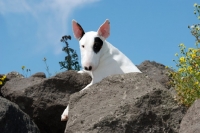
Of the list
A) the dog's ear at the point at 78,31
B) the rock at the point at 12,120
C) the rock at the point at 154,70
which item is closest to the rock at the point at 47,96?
the dog's ear at the point at 78,31

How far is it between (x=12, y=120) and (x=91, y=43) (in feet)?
7.56

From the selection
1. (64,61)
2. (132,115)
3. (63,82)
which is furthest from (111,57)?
(64,61)

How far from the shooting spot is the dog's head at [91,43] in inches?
329

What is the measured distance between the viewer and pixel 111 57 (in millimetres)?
8898

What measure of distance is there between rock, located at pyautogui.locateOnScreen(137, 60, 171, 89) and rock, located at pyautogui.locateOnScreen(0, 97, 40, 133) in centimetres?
388

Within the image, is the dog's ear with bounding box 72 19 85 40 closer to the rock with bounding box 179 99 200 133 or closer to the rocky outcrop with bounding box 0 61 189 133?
the rocky outcrop with bounding box 0 61 189 133

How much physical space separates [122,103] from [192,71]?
1291 mm

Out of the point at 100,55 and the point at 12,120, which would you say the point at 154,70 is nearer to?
the point at 100,55

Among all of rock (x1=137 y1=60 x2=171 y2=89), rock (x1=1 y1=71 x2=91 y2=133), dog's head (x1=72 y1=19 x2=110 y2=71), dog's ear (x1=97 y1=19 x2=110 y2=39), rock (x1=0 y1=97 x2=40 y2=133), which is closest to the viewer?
rock (x1=0 y1=97 x2=40 y2=133)

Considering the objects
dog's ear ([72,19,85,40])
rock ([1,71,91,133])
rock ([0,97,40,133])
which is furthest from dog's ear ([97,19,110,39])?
rock ([0,97,40,133])

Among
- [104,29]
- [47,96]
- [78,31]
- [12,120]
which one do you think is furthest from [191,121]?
[47,96]

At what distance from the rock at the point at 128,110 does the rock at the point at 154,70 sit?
321 cm

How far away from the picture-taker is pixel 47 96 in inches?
362

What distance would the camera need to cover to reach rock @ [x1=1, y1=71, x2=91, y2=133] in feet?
30.1
